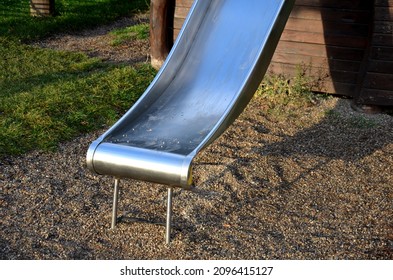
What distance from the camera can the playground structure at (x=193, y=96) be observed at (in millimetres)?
4402

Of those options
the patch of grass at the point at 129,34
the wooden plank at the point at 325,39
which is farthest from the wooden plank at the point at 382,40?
the patch of grass at the point at 129,34

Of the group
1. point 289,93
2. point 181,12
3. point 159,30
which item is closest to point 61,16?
point 159,30

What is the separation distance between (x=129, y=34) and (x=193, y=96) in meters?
4.47

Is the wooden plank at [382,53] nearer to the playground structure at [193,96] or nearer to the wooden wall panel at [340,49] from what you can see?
the wooden wall panel at [340,49]

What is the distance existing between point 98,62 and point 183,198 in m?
3.59

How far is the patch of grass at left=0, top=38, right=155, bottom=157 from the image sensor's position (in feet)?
20.3

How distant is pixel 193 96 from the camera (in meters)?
5.55

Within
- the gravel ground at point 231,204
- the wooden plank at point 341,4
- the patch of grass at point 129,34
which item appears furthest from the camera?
the patch of grass at point 129,34

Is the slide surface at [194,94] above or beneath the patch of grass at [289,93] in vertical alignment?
above

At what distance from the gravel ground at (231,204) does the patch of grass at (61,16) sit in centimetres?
380

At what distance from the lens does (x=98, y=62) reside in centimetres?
838

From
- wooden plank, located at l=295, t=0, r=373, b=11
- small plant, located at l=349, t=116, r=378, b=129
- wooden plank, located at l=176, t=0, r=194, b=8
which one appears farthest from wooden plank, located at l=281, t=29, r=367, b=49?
wooden plank, located at l=176, t=0, r=194, b=8

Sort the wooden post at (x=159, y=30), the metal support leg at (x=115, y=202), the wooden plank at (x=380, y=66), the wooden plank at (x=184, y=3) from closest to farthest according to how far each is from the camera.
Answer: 1. the metal support leg at (x=115, y=202)
2. the wooden plank at (x=380, y=66)
3. the wooden plank at (x=184, y=3)
4. the wooden post at (x=159, y=30)

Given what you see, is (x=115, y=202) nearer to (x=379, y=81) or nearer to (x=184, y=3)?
(x=379, y=81)
